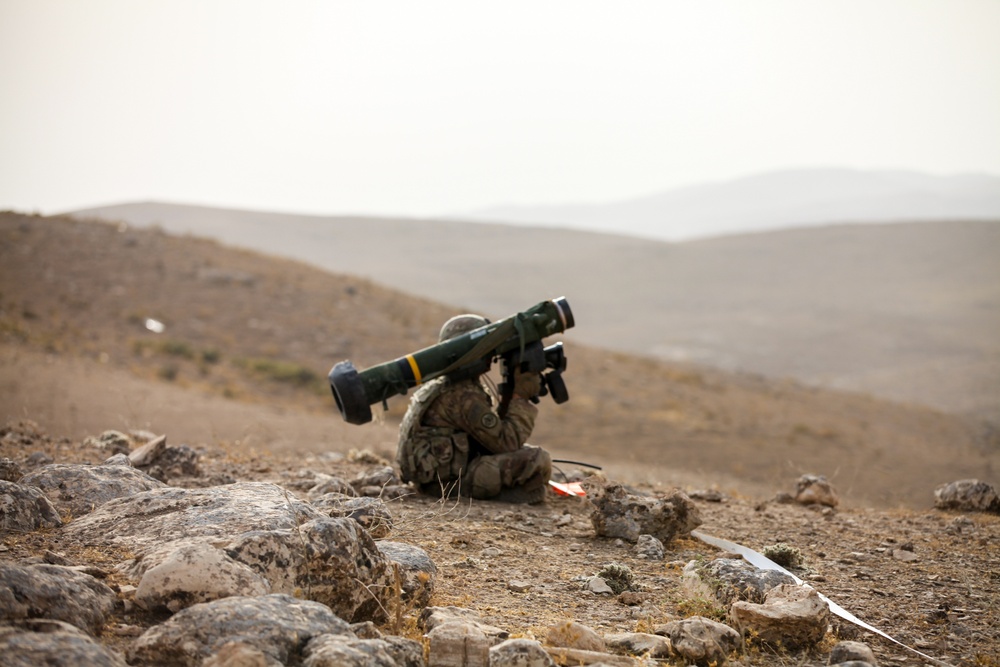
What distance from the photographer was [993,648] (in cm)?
399

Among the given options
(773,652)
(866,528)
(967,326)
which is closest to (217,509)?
(773,652)

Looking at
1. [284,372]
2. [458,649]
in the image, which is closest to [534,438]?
[284,372]

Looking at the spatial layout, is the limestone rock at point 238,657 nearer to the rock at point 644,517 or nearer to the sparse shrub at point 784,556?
the rock at point 644,517

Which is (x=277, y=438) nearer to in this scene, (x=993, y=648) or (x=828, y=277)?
(x=993, y=648)

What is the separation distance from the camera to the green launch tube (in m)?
5.61

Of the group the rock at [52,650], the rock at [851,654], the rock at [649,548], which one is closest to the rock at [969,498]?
the rock at [649,548]

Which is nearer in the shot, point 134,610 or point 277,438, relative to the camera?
point 134,610

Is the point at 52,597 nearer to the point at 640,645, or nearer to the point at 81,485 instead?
the point at 81,485

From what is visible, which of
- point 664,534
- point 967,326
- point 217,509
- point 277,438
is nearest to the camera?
point 217,509

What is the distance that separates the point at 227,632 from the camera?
2.92 metres

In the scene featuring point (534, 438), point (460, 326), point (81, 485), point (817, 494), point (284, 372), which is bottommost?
point (534, 438)

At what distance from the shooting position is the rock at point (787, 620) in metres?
3.76

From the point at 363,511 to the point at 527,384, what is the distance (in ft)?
5.38

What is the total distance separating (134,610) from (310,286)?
21691 millimetres
